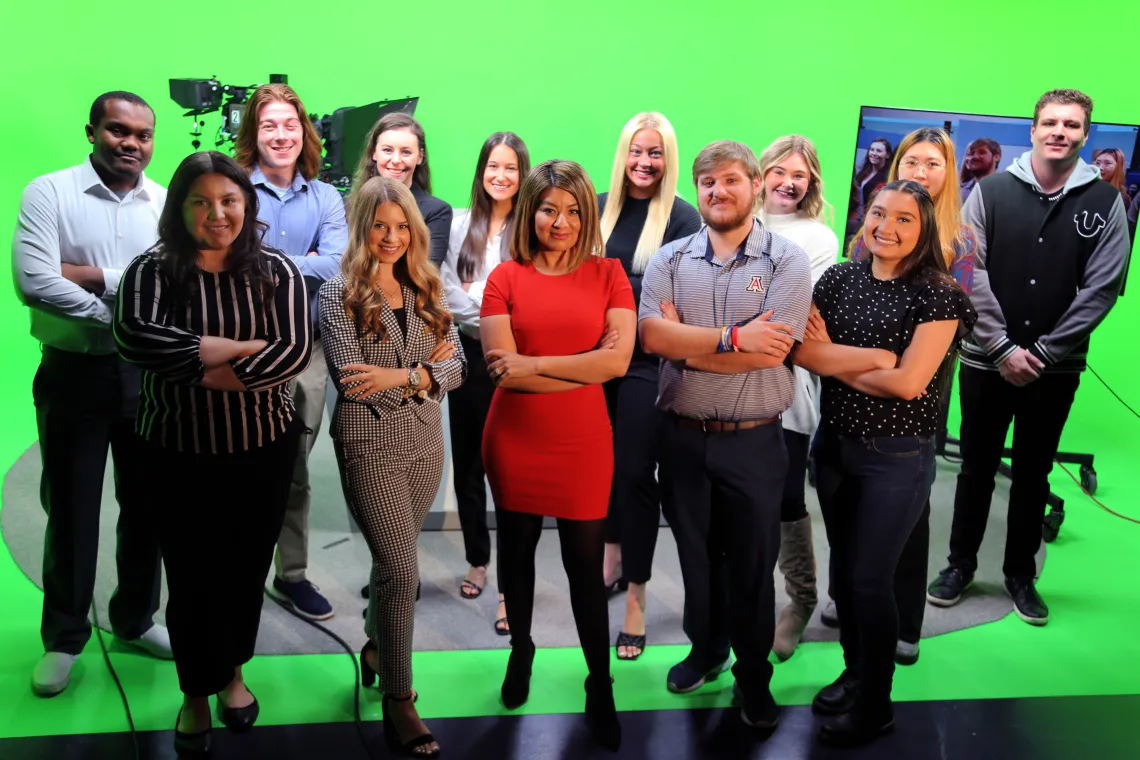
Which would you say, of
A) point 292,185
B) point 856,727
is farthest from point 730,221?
point 856,727

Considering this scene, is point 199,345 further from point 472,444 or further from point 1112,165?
point 1112,165

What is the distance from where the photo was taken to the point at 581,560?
8.87ft

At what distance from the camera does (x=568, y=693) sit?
301 centimetres

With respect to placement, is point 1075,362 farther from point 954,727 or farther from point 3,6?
point 3,6

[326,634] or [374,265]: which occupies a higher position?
[374,265]

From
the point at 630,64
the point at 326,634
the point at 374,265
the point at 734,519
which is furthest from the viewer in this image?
the point at 630,64

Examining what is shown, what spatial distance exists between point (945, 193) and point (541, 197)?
1.30m

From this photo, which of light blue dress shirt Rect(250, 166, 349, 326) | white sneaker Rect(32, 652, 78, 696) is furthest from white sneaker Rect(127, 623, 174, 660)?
light blue dress shirt Rect(250, 166, 349, 326)

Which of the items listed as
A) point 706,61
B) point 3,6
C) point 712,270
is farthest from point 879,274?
point 3,6

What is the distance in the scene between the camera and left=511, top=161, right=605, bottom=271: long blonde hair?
8.37ft

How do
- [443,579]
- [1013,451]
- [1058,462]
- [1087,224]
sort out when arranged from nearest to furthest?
[1087,224]
[1013,451]
[443,579]
[1058,462]

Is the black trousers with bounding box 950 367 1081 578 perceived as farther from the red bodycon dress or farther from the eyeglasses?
the red bodycon dress

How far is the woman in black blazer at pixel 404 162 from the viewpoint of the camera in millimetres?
3201

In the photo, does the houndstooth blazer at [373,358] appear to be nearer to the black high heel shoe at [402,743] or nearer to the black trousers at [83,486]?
the black trousers at [83,486]
